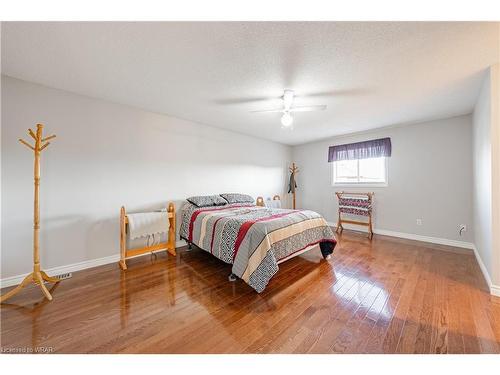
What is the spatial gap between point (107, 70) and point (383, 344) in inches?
136

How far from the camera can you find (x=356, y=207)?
4.30m

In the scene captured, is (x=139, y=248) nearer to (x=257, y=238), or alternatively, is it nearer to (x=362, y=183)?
(x=257, y=238)

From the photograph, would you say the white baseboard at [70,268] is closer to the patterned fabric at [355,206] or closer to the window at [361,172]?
the patterned fabric at [355,206]

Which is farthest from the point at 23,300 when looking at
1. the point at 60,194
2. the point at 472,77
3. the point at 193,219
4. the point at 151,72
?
the point at 472,77

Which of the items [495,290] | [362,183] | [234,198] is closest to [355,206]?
[362,183]

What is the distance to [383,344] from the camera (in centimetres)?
133

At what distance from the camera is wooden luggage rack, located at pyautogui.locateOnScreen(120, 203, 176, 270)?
2684 millimetres

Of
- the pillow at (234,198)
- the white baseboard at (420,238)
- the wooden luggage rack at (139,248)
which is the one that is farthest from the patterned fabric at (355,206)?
the wooden luggage rack at (139,248)

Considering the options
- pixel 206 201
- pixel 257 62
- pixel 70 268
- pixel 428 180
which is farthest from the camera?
pixel 428 180

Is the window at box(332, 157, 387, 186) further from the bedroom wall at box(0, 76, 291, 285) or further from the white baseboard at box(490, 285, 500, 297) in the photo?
the bedroom wall at box(0, 76, 291, 285)

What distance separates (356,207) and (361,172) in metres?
0.92

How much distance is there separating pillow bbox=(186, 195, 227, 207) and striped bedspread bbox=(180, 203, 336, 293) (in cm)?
28

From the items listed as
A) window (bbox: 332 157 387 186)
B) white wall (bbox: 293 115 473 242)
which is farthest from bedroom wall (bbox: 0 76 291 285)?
white wall (bbox: 293 115 473 242)

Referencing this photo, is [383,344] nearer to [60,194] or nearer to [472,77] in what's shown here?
[472,77]
